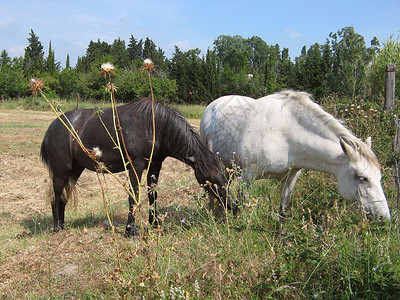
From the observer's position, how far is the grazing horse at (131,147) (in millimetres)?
4195

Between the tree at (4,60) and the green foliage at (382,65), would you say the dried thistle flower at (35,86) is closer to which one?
the green foliage at (382,65)

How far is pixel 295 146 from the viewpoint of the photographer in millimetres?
3908

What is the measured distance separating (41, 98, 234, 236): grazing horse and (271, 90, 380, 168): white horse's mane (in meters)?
1.22

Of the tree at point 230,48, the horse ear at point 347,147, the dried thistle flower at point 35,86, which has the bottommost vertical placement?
the horse ear at point 347,147

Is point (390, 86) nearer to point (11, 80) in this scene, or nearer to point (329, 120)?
point (329, 120)

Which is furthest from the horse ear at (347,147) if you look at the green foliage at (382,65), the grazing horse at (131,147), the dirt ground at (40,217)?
the green foliage at (382,65)

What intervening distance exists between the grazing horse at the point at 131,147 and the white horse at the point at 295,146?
0.48 m

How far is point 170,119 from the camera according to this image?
4379 mm

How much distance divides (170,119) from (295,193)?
79.0 inches

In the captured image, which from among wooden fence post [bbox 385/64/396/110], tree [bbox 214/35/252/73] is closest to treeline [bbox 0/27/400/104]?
wooden fence post [bbox 385/64/396/110]

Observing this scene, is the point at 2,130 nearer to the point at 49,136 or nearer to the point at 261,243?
the point at 49,136

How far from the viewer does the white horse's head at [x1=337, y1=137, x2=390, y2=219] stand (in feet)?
10.6

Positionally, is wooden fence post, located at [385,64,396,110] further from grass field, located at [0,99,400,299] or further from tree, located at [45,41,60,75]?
tree, located at [45,41,60,75]

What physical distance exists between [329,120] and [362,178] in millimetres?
750
